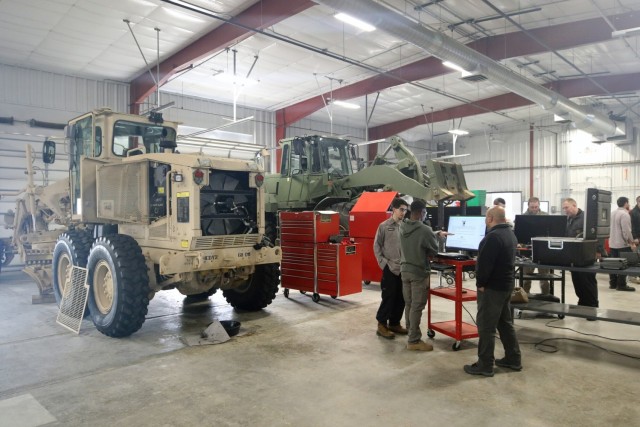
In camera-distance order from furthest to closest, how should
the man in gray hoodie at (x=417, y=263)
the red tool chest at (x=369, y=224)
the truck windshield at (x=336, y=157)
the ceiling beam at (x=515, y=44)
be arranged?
the truck windshield at (x=336, y=157)
the ceiling beam at (x=515, y=44)
the red tool chest at (x=369, y=224)
the man in gray hoodie at (x=417, y=263)

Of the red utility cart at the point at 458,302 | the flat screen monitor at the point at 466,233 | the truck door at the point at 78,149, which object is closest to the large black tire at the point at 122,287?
the truck door at the point at 78,149

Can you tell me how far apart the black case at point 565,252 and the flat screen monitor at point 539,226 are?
125cm

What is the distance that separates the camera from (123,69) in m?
12.1

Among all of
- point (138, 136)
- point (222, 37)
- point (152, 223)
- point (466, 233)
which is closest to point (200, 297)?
point (152, 223)

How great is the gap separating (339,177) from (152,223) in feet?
18.3

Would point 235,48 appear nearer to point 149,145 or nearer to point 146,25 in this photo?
point 146,25

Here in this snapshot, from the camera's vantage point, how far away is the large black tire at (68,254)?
654 centimetres

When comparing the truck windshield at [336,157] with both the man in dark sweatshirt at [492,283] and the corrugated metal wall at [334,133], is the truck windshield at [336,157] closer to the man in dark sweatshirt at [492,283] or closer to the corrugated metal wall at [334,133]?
the corrugated metal wall at [334,133]

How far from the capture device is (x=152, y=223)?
19.2 ft

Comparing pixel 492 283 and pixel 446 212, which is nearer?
pixel 492 283

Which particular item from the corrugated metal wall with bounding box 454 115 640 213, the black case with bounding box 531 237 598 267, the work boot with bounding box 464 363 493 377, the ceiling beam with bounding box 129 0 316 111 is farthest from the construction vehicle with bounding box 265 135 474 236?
the corrugated metal wall with bounding box 454 115 640 213

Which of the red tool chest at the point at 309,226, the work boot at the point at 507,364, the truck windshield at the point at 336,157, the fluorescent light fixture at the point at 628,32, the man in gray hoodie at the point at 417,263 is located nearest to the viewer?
the work boot at the point at 507,364

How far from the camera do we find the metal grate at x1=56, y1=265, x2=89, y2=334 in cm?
592

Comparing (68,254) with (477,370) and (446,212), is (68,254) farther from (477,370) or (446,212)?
(446,212)
